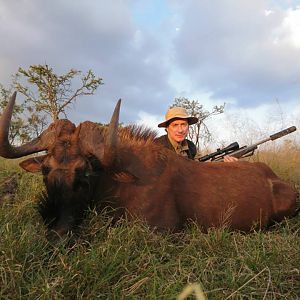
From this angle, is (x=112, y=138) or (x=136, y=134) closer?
(x=112, y=138)

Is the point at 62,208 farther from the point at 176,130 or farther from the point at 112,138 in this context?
the point at 176,130

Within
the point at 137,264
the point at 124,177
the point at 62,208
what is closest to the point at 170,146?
the point at 124,177

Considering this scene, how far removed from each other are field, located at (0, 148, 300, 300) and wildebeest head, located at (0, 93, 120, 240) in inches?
6.3

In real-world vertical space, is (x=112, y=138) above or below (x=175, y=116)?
below

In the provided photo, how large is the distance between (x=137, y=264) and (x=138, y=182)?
5.26 feet

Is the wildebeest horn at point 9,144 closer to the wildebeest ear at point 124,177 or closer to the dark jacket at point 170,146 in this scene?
the wildebeest ear at point 124,177

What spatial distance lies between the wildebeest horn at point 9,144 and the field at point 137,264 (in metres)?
0.57

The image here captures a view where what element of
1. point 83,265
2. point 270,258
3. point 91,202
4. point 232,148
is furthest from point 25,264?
point 232,148

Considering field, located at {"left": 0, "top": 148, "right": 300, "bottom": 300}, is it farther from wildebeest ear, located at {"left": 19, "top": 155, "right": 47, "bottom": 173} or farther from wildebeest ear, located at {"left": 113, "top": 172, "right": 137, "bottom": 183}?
wildebeest ear, located at {"left": 19, "top": 155, "right": 47, "bottom": 173}

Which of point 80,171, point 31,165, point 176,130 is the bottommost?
point 80,171

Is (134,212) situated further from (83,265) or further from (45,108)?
(45,108)

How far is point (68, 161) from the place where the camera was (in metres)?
3.93

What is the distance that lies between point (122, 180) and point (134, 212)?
350mm

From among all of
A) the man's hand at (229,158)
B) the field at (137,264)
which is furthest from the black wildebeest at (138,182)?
the man's hand at (229,158)
